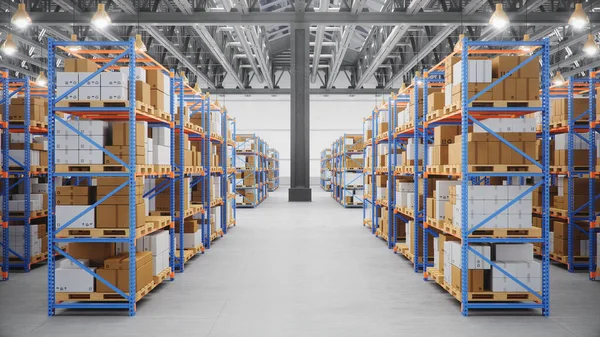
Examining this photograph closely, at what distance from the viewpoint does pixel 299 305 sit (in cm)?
606

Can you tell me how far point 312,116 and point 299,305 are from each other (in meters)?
32.7

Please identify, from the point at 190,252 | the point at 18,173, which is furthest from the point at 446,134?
the point at 18,173

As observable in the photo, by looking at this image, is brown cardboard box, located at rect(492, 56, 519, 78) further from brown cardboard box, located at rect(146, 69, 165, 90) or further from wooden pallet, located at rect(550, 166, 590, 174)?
brown cardboard box, located at rect(146, 69, 165, 90)

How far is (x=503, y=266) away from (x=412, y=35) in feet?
57.7

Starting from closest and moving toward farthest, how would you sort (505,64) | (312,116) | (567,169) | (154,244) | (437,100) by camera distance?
1. (505,64)
2. (154,244)
3. (437,100)
4. (567,169)
5. (312,116)

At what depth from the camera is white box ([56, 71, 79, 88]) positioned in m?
5.75

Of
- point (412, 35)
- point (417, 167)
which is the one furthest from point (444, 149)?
point (412, 35)

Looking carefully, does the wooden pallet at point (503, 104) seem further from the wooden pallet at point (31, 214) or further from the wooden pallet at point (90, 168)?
the wooden pallet at point (31, 214)

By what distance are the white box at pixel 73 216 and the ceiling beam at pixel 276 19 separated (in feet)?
34.5

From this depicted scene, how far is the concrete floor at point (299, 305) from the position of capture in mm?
5145

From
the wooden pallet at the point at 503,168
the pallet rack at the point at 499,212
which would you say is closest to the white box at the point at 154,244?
the pallet rack at the point at 499,212

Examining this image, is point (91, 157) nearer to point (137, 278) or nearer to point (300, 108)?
point (137, 278)

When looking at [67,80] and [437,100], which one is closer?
[67,80]

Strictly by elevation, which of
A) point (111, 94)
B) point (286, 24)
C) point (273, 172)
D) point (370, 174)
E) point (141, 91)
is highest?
point (286, 24)
